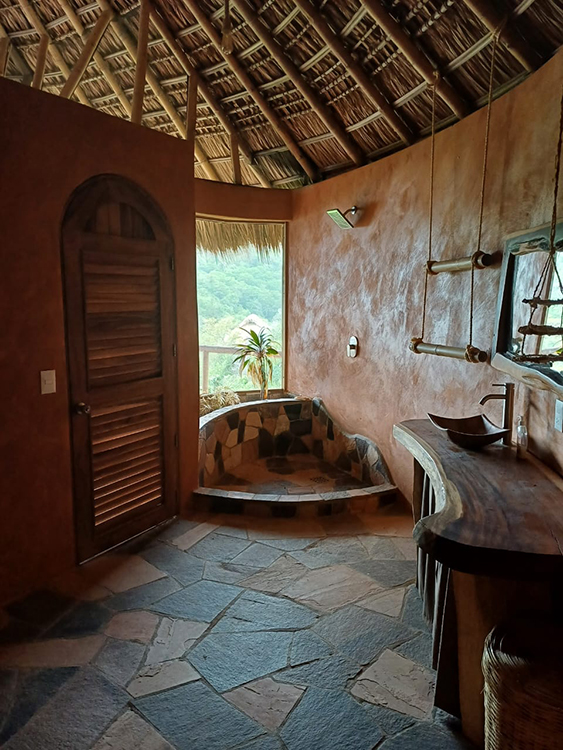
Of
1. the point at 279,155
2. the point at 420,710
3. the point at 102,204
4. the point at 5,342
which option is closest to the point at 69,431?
the point at 5,342

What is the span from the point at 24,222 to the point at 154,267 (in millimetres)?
880

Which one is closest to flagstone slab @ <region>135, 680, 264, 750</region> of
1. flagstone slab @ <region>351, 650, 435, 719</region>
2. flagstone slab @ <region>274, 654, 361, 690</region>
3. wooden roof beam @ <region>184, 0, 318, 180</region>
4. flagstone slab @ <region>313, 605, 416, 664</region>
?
flagstone slab @ <region>274, 654, 361, 690</region>

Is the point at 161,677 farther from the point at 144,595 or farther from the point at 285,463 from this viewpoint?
the point at 285,463

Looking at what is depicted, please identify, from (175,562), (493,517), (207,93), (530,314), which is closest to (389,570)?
(175,562)

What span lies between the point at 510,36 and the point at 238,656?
328 cm

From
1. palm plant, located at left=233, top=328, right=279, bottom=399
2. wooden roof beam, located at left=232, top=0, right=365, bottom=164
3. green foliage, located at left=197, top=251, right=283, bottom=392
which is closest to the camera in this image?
wooden roof beam, located at left=232, top=0, right=365, bottom=164

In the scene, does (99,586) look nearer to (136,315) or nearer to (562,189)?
(136,315)

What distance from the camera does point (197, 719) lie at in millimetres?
1918

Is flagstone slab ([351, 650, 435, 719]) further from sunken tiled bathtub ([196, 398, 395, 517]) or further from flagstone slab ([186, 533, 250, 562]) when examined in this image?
sunken tiled bathtub ([196, 398, 395, 517])

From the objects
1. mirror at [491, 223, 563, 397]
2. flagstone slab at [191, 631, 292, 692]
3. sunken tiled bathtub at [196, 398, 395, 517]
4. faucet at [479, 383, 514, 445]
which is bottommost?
flagstone slab at [191, 631, 292, 692]

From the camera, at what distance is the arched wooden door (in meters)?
2.92

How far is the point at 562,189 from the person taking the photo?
6.94 ft

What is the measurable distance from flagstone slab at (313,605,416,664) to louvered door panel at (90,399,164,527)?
4.80 feet

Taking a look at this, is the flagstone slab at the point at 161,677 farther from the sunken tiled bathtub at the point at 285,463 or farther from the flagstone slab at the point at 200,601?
the sunken tiled bathtub at the point at 285,463
